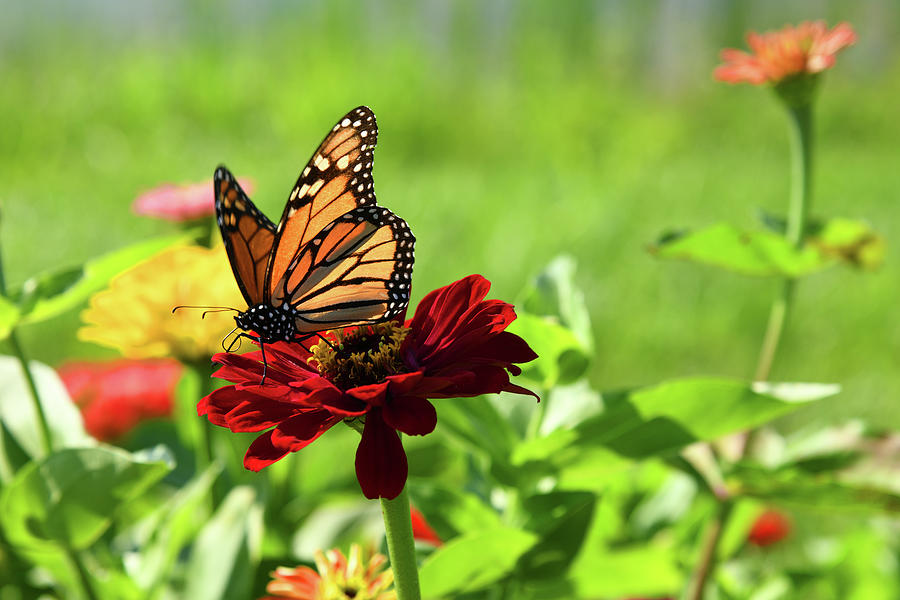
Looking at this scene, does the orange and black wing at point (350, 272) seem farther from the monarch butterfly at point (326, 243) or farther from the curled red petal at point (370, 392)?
the curled red petal at point (370, 392)

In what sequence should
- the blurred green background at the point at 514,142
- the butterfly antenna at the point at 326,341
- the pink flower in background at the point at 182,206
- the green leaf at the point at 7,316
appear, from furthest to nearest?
the blurred green background at the point at 514,142 < the pink flower in background at the point at 182,206 < the green leaf at the point at 7,316 < the butterfly antenna at the point at 326,341

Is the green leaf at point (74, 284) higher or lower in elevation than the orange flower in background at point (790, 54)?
lower

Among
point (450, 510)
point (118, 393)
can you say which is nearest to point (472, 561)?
point (450, 510)

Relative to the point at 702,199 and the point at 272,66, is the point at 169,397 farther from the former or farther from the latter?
the point at 272,66

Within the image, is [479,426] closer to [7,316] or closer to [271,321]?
[271,321]

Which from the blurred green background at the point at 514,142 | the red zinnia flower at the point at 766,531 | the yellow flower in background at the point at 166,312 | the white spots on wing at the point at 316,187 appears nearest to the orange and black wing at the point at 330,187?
the white spots on wing at the point at 316,187

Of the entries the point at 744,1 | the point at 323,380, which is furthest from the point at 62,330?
the point at 744,1
